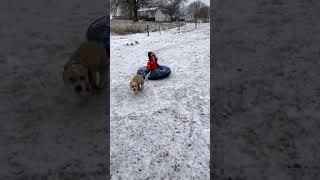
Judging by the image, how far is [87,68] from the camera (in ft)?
11.5

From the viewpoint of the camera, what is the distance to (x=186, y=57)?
10477mm

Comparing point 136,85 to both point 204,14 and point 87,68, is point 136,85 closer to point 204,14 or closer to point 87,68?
point 87,68

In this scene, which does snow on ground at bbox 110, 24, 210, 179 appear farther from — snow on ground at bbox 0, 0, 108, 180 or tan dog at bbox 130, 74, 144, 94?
snow on ground at bbox 0, 0, 108, 180

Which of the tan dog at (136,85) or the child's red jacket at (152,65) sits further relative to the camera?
the child's red jacket at (152,65)

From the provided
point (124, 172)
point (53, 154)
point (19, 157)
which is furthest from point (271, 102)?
point (19, 157)

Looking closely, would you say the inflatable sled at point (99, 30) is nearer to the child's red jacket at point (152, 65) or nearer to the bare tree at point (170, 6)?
the child's red jacket at point (152, 65)

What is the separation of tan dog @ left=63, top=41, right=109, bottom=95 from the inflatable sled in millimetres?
78

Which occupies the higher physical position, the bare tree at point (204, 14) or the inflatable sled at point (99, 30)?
the bare tree at point (204, 14)

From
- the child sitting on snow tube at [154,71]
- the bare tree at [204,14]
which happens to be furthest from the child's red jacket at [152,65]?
the bare tree at [204,14]

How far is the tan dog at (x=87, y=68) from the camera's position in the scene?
3.32 meters

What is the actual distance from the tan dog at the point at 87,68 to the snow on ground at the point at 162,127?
91 centimetres

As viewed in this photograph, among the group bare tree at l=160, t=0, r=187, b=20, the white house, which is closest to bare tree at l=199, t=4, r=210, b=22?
bare tree at l=160, t=0, r=187, b=20

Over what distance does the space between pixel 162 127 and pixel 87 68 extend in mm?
1561

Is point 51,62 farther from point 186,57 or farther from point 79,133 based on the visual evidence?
point 186,57
